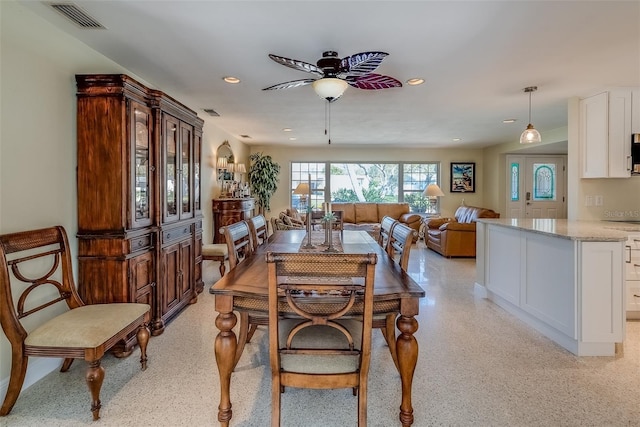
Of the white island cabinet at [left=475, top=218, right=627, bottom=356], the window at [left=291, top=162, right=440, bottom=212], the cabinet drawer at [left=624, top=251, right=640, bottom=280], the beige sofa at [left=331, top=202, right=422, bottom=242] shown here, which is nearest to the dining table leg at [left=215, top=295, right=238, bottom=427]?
the white island cabinet at [left=475, top=218, right=627, bottom=356]

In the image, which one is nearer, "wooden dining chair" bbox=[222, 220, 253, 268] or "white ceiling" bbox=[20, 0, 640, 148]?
"white ceiling" bbox=[20, 0, 640, 148]

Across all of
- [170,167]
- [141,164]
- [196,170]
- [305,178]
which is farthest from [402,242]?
[305,178]

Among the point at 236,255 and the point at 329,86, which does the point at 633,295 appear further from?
the point at 236,255

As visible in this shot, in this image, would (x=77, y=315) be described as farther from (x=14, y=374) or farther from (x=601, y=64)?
(x=601, y=64)

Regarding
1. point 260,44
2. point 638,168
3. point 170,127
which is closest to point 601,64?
point 638,168

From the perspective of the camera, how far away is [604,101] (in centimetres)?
368

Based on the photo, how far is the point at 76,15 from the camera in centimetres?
219

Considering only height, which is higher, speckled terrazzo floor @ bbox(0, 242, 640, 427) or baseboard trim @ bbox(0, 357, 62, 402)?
baseboard trim @ bbox(0, 357, 62, 402)

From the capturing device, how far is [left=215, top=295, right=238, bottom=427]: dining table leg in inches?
65.9

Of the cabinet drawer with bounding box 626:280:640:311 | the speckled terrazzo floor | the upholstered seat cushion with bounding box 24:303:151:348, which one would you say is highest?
the upholstered seat cushion with bounding box 24:303:151:348

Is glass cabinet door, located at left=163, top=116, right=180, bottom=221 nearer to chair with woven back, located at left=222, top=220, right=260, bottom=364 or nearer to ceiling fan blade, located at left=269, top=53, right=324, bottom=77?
chair with woven back, located at left=222, top=220, right=260, bottom=364

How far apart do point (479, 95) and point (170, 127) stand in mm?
3342

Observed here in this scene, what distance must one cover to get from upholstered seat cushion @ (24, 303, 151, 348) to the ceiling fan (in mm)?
1903

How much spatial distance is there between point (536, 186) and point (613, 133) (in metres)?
4.63
